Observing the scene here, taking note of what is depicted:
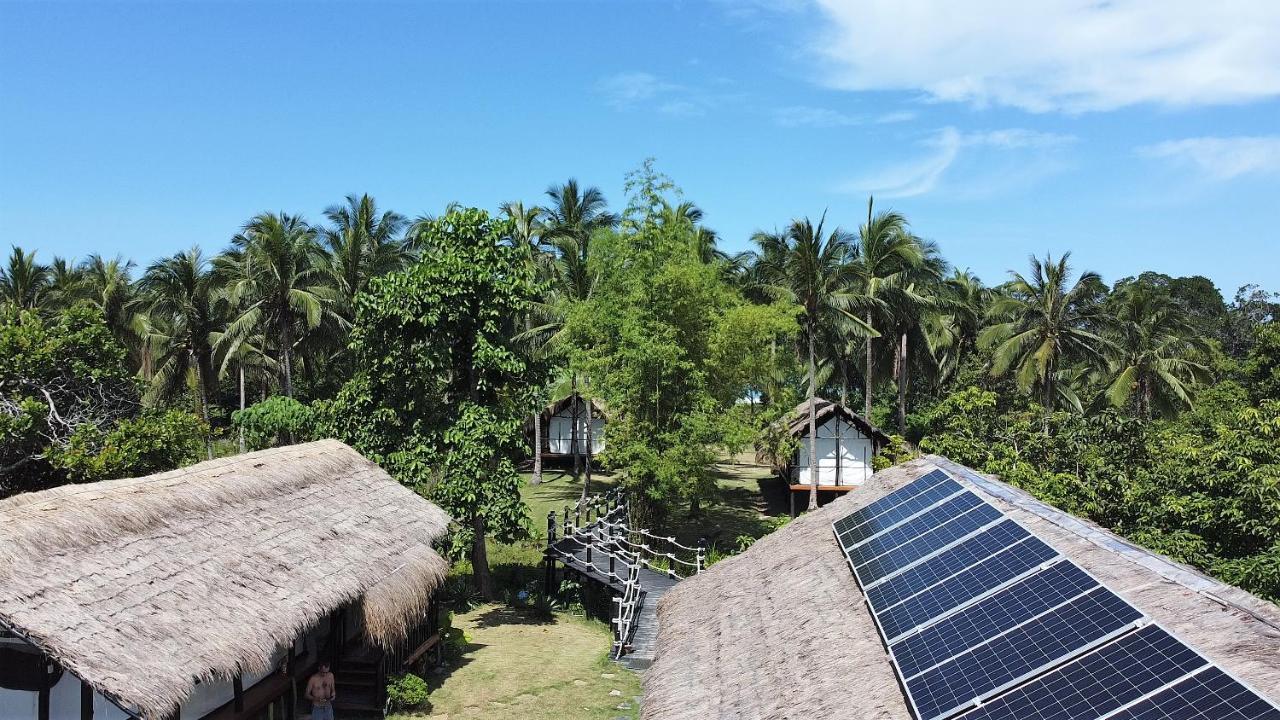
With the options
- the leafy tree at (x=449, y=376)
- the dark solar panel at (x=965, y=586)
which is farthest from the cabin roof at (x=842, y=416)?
the dark solar panel at (x=965, y=586)

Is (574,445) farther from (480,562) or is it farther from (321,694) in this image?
(321,694)

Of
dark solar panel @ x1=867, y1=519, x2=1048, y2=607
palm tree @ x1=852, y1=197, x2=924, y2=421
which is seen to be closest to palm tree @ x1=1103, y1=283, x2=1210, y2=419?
palm tree @ x1=852, y1=197, x2=924, y2=421

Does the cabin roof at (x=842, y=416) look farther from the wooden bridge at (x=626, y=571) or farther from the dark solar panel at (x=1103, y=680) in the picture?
the dark solar panel at (x=1103, y=680)

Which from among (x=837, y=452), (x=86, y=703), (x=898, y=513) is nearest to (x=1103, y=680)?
(x=898, y=513)

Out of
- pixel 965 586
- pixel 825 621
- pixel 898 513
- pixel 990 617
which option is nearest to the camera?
pixel 990 617

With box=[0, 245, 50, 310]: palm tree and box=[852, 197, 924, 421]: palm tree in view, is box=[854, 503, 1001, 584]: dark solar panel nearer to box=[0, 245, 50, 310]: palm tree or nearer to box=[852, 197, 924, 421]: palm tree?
box=[852, 197, 924, 421]: palm tree

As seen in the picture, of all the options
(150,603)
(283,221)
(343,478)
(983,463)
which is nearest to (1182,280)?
(983,463)

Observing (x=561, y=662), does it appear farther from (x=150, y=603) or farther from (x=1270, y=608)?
(x=1270, y=608)
